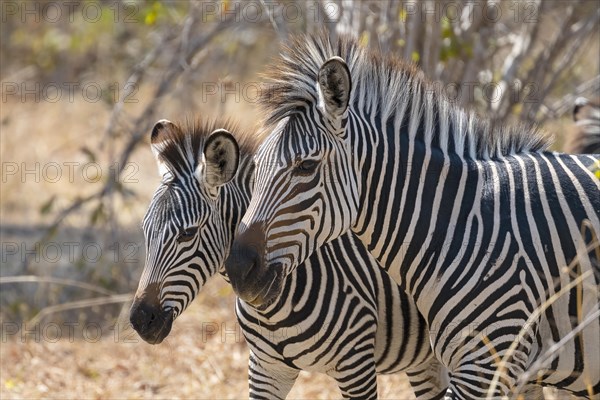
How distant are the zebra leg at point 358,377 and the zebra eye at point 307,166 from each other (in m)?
1.14

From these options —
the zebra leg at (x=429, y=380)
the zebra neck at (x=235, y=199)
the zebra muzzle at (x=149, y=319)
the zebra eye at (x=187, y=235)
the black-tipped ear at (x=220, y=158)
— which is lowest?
A: the zebra leg at (x=429, y=380)

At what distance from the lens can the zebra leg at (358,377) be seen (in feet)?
15.3

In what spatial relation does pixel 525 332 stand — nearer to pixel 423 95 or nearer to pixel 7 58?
pixel 423 95

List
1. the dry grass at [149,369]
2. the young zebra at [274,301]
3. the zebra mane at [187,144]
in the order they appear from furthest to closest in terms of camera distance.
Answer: the dry grass at [149,369] < the zebra mane at [187,144] < the young zebra at [274,301]

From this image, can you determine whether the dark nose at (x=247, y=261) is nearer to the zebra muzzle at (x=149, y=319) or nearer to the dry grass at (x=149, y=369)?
the zebra muzzle at (x=149, y=319)

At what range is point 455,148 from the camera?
4.48 meters

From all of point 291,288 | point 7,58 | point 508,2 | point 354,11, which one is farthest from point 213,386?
point 7,58

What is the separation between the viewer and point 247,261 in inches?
156

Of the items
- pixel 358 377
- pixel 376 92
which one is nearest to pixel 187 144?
pixel 376 92

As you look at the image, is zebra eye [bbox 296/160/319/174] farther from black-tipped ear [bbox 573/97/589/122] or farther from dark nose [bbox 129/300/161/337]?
black-tipped ear [bbox 573/97/589/122]

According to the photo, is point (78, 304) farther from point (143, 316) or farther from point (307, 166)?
point (307, 166)

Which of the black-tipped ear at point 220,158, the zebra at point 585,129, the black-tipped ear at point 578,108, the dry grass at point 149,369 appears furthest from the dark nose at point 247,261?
the black-tipped ear at point 578,108

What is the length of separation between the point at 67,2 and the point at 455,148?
1680cm

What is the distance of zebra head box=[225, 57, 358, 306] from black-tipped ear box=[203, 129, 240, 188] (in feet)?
1.39
